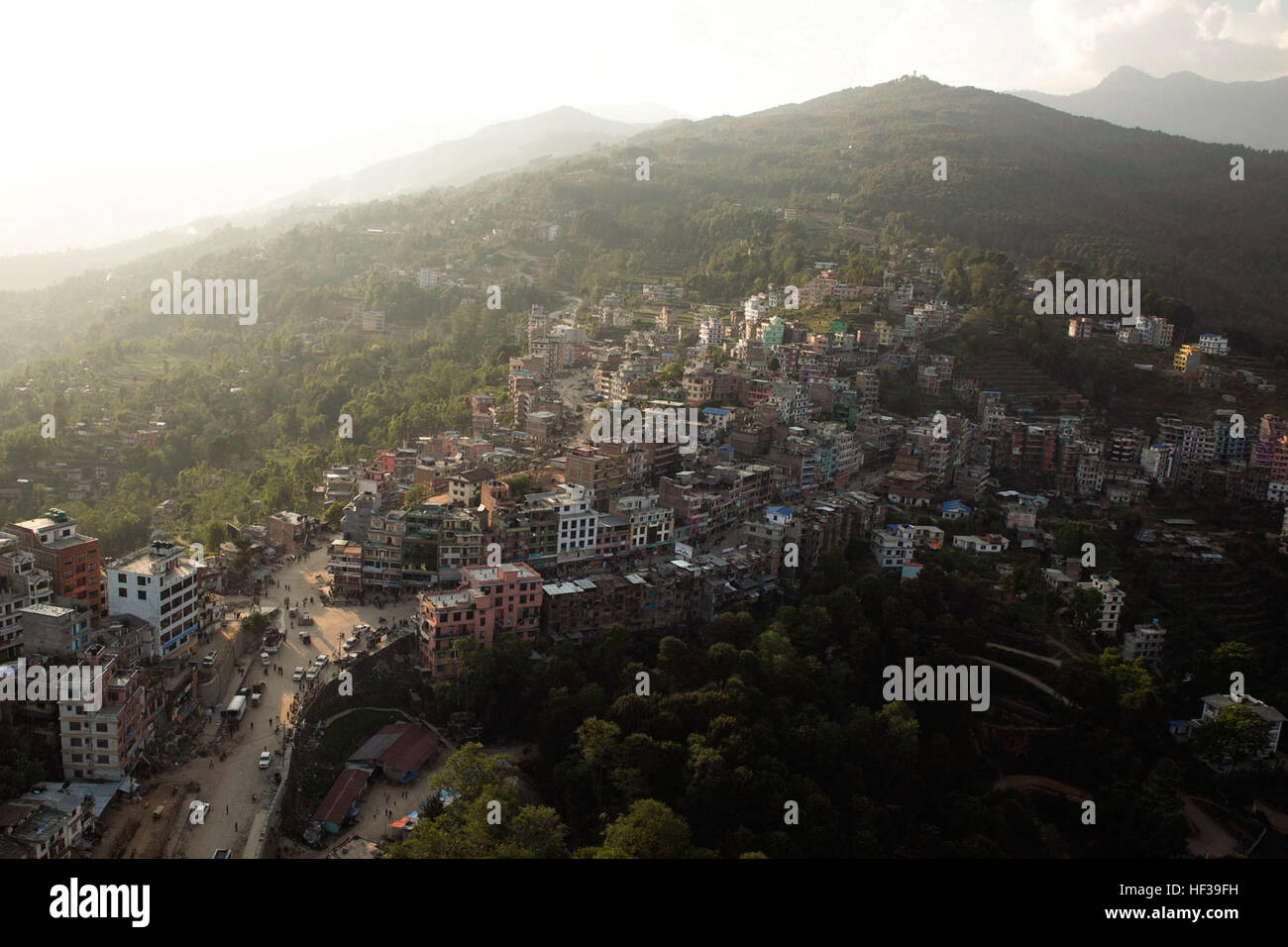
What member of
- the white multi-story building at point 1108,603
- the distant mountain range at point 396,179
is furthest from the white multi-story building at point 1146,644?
the distant mountain range at point 396,179

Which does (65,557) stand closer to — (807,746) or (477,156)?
(807,746)

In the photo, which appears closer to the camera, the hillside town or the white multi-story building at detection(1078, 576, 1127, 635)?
the hillside town

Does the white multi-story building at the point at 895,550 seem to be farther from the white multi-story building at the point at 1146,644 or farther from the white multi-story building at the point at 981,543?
the white multi-story building at the point at 1146,644

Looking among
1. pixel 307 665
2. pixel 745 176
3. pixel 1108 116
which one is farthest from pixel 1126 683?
pixel 1108 116

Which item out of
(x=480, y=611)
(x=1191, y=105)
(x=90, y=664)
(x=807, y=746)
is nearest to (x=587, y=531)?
(x=480, y=611)

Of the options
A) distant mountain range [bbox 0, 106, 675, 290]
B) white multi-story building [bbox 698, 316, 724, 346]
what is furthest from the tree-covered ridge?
distant mountain range [bbox 0, 106, 675, 290]

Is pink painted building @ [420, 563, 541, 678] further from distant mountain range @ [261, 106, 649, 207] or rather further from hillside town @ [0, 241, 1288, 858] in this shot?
distant mountain range @ [261, 106, 649, 207]
